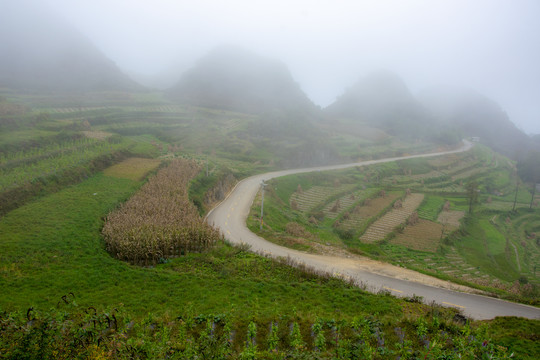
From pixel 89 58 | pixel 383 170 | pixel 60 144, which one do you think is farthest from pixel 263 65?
pixel 60 144

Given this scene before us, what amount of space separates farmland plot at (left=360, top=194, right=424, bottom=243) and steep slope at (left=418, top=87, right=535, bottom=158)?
107m

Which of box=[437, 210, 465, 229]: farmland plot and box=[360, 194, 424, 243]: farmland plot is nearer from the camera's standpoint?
box=[360, 194, 424, 243]: farmland plot

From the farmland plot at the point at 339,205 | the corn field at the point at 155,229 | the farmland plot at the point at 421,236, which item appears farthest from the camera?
the farmland plot at the point at 339,205

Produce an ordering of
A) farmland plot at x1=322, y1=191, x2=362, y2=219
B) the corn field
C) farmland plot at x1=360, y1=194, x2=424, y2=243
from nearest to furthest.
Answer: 1. the corn field
2. farmland plot at x1=360, y1=194, x2=424, y2=243
3. farmland plot at x1=322, y1=191, x2=362, y2=219

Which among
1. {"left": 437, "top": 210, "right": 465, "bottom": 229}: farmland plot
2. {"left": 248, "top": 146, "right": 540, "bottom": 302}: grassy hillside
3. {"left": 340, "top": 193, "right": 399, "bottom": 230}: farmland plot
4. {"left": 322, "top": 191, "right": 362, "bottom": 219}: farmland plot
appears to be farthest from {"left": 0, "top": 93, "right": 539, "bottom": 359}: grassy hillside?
{"left": 437, "top": 210, "right": 465, "bottom": 229}: farmland plot

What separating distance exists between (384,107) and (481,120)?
61.5 m

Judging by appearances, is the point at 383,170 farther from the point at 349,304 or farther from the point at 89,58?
the point at 89,58

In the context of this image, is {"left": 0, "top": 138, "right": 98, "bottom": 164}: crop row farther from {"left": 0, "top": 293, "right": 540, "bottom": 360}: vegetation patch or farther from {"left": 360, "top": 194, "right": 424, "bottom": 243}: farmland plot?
{"left": 360, "top": 194, "right": 424, "bottom": 243}: farmland plot

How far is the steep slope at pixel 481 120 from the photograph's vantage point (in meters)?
142

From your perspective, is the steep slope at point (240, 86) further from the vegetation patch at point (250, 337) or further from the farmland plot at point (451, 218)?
the vegetation patch at point (250, 337)

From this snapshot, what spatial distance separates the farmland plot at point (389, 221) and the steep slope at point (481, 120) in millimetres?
106918

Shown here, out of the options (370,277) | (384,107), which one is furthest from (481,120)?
(370,277)

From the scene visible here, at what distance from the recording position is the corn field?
19372 mm

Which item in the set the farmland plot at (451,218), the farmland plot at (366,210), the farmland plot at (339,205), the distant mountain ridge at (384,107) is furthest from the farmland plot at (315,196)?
the distant mountain ridge at (384,107)
